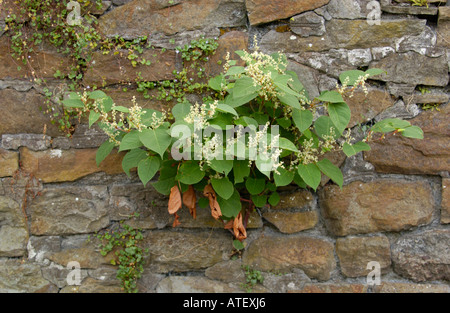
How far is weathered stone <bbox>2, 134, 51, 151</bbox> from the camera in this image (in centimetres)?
205

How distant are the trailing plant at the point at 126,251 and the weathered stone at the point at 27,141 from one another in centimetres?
57

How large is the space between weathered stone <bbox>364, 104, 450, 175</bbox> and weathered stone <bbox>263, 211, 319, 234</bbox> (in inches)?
17.0

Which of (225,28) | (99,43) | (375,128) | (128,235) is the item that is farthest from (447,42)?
(128,235)

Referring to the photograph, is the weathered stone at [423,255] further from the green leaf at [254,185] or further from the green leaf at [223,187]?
the green leaf at [223,187]

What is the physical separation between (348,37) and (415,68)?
0.38 m

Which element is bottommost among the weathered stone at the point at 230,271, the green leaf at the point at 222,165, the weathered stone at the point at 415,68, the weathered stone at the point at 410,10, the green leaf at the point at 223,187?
the weathered stone at the point at 230,271

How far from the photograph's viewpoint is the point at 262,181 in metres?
1.91

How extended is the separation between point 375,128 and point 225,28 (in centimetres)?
92

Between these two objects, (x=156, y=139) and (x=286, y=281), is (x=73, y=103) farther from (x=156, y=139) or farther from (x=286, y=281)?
(x=286, y=281)

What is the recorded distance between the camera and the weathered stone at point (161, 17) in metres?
1.98

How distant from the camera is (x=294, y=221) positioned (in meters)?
2.05

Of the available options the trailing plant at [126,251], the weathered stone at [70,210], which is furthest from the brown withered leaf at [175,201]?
the weathered stone at [70,210]

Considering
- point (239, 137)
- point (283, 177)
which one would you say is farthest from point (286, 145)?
point (283, 177)

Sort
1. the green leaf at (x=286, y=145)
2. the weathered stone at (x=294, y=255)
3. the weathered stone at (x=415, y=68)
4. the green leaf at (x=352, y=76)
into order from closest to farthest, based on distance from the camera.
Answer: the green leaf at (x=286, y=145) → the green leaf at (x=352, y=76) → the weathered stone at (x=415, y=68) → the weathered stone at (x=294, y=255)
